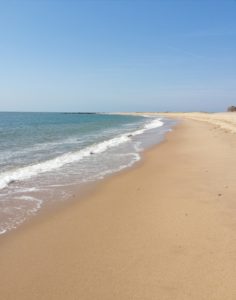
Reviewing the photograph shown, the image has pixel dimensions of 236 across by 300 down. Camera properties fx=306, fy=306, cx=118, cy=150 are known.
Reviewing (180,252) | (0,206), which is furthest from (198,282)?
(0,206)

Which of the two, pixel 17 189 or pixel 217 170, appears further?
pixel 217 170

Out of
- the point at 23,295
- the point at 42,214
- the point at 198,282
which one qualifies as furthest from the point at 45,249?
the point at 198,282

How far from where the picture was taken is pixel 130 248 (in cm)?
466

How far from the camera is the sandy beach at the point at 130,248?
3.62 metres

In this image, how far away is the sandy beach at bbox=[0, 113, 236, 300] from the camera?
3619mm

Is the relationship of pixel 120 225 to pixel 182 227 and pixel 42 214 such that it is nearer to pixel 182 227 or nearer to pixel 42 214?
pixel 182 227

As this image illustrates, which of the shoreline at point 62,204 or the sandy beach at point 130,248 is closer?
the sandy beach at point 130,248

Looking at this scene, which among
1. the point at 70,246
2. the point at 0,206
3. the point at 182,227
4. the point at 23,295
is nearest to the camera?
the point at 23,295

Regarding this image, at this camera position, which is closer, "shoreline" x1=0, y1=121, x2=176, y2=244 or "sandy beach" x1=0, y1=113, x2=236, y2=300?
"sandy beach" x1=0, y1=113, x2=236, y2=300

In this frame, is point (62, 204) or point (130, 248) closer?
point (130, 248)

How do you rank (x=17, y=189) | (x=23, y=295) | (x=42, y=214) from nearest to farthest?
(x=23, y=295), (x=42, y=214), (x=17, y=189)

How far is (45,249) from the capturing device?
187 inches

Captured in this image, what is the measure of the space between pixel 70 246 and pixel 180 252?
5.59 feet

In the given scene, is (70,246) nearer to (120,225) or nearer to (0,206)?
(120,225)
